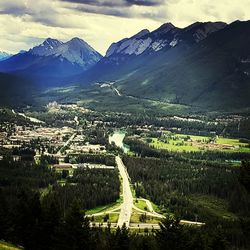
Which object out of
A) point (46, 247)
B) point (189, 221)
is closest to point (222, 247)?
point (46, 247)

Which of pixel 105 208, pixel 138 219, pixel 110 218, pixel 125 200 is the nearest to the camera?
pixel 110 218

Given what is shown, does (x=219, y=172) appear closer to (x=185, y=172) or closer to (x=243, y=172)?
(x=185, y=172)

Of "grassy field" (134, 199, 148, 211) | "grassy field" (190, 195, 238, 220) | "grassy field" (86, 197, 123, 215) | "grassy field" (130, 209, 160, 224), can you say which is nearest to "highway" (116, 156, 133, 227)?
"grassy field" (130, 209, 160, 224)

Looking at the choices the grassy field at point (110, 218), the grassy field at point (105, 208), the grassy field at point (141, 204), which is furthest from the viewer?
the grassy field at point (141, 204)

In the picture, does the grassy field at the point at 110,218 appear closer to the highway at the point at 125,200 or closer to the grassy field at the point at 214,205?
the highway at the point at 125,200

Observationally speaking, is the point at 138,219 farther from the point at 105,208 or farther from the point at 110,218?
the point at 105,208

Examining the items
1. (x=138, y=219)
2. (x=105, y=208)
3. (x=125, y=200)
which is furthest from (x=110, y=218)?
(x=125, y=200)

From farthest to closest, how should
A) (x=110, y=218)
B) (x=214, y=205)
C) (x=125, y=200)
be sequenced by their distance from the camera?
(x=214, y=205) < (x=125, y=200) < (x=110, y=218)

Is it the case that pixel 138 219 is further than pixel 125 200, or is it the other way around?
pixel 125 200

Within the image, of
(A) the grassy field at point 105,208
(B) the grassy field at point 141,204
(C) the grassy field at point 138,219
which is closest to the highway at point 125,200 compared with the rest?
(C) the grassy field at point 138,219
